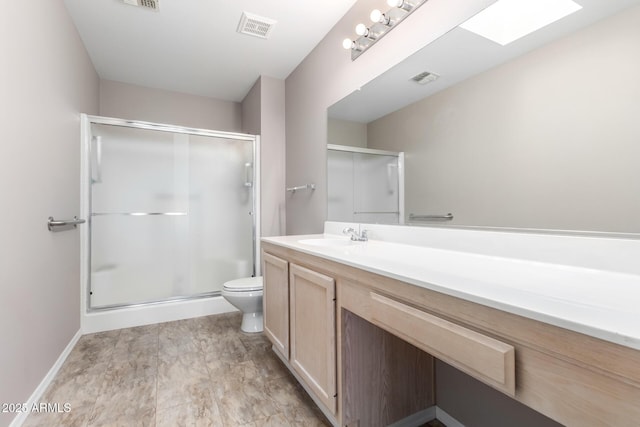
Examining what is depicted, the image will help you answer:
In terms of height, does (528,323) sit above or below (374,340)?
above

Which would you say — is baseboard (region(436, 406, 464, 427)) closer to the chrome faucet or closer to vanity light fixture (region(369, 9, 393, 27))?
the chrome faucet

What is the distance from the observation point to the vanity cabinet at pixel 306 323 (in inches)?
47.9

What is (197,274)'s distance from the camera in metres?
2.85

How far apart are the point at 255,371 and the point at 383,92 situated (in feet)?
6.07

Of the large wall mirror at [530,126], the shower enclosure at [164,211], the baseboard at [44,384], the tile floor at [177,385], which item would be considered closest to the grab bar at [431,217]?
the large wall mirror at [530,126]

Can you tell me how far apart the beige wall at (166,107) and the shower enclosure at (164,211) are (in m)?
0.84

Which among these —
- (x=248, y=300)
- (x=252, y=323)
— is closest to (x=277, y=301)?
(x=248, y=300)

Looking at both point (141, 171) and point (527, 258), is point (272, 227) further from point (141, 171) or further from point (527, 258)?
point (527, 258)

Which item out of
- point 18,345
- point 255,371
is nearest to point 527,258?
point 255,371

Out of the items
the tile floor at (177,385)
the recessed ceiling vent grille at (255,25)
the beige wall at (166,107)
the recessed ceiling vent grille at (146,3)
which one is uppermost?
the recessed ceiling vent grille at (146,3)

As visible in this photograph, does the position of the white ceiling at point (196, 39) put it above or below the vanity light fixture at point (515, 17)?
above

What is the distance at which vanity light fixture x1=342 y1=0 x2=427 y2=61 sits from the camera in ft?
5.05

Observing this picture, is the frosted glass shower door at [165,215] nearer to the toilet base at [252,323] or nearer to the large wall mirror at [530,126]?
the toilet base at [252,323]

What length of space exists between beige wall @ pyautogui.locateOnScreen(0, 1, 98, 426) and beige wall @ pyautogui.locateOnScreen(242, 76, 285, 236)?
1.49m
